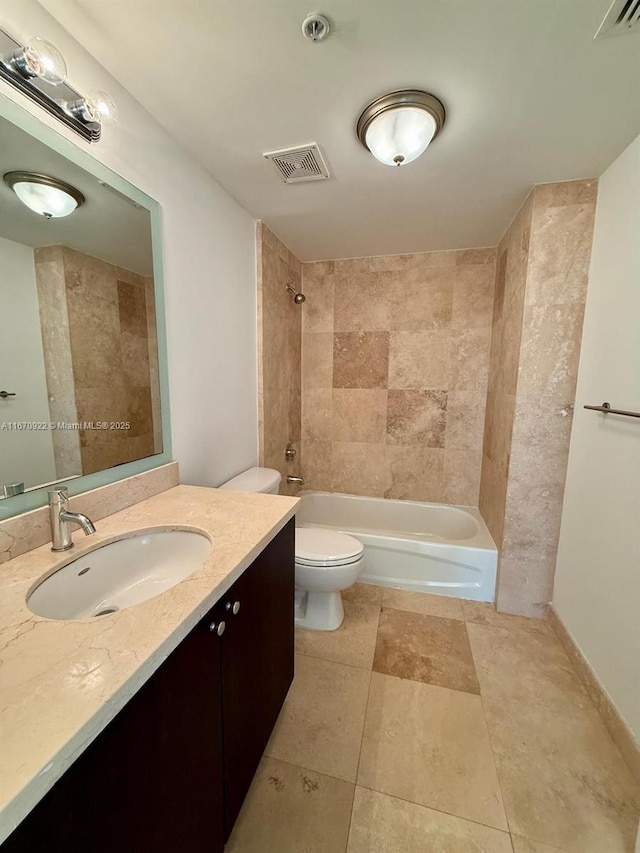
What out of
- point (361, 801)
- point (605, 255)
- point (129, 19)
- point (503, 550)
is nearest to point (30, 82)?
point (129, 19)

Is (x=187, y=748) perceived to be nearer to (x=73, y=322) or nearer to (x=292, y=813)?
(x=292, y=813)

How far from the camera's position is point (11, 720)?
44 cm

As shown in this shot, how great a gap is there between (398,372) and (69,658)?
2528 mm

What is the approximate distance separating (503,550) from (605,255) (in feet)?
5.01

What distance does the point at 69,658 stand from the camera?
54cm

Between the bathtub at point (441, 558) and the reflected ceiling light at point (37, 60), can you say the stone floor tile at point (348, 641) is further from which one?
the reflected ceiling light at point (37, 60)

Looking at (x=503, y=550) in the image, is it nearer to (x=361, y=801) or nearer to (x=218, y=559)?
(x=361, y=801)

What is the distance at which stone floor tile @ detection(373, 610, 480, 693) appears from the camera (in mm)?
1503

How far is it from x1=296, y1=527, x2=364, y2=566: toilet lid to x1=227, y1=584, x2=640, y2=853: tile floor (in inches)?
16.6

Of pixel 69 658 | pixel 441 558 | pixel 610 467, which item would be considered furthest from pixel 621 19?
pixel 441 558

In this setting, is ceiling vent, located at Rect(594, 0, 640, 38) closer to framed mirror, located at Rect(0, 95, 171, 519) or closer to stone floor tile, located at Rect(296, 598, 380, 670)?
framed mirror, located at Rect(0, 95, 171, 519)

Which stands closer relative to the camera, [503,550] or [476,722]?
[476,722]

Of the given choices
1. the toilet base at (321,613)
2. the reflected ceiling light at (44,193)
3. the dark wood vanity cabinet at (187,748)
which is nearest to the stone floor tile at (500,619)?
the toilet base at (321,613)

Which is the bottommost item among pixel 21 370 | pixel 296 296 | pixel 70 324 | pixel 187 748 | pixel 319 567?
pixel 319 567
